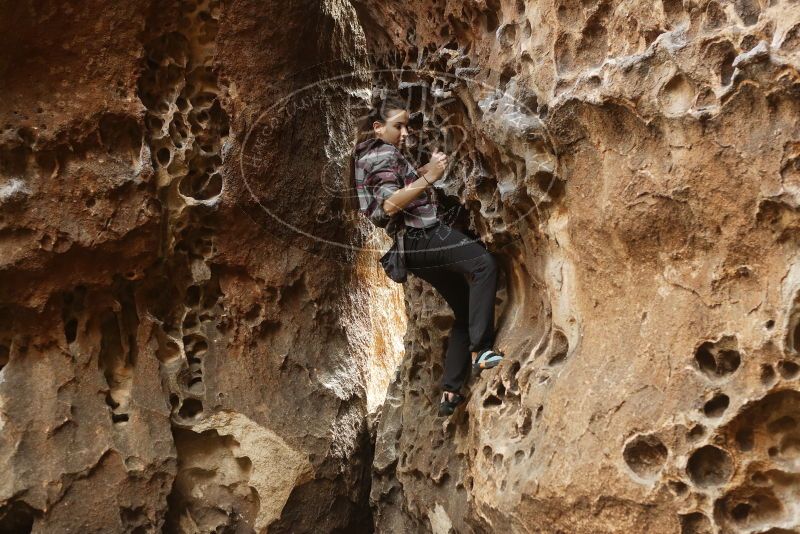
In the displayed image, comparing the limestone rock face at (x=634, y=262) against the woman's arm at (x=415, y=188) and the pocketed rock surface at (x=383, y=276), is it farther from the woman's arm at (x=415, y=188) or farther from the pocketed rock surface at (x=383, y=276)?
the woman's arm at (x=415, y=188)

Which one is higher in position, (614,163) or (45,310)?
(614,163)

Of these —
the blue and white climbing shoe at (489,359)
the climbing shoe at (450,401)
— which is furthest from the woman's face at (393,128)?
the climbing shoe at (450,401)

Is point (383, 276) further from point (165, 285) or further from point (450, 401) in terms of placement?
point (450, 401)

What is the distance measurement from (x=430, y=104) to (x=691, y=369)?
208 cm

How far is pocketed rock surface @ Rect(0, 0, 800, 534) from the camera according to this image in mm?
3062

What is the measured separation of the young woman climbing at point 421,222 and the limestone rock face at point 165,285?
1.01 metres

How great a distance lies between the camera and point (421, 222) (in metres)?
4.09

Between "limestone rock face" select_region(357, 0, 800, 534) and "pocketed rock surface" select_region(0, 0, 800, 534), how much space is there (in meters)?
0.01

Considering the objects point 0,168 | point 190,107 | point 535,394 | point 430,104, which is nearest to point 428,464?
point 535,394

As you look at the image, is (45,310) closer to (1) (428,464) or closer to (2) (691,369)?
(1) (428,464)

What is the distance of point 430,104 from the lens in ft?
15.4

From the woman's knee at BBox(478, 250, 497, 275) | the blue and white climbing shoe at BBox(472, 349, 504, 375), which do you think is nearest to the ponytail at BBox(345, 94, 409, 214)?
the woman's knee at BBox(478, 250, 497, 275)

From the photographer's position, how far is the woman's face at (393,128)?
415 cm

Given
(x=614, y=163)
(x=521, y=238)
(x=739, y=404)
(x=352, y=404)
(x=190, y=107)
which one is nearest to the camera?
(x=739, y=404)
